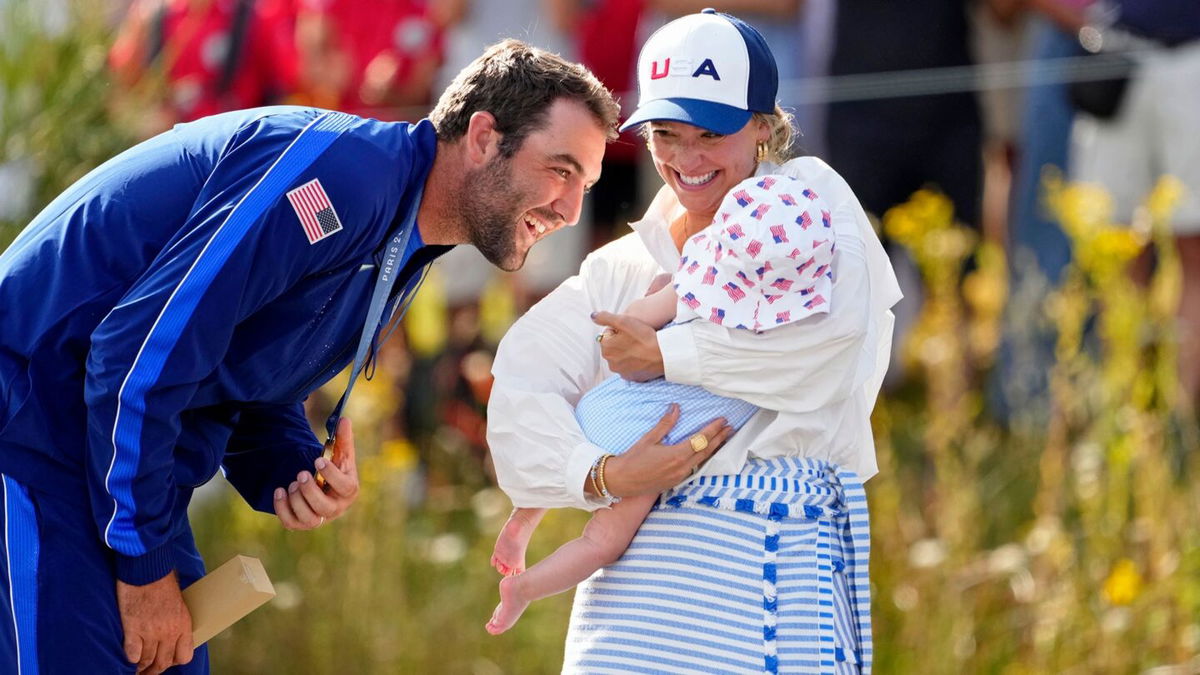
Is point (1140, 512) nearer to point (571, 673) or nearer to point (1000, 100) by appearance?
point (1000, 100)

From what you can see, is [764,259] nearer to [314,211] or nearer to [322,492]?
[314,211]

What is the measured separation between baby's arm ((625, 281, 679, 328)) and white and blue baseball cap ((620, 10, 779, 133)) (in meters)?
0.30

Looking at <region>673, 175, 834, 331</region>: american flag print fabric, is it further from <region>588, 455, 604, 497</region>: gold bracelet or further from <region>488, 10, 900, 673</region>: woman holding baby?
<region>588, 455, 604, 497</region>: gold bracelet

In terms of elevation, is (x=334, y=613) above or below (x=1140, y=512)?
below

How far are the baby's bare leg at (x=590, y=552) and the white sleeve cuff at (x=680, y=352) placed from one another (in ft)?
0.79

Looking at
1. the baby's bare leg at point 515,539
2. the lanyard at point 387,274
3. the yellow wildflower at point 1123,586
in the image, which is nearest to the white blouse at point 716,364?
the baby's bare leg at point 515,539

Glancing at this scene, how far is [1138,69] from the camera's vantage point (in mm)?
5824

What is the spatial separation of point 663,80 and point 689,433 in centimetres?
63

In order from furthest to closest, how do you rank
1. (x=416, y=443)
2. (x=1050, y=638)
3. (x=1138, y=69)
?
(x=416, y=443) → (x=1138, y=69) → (x=1050, y=638)

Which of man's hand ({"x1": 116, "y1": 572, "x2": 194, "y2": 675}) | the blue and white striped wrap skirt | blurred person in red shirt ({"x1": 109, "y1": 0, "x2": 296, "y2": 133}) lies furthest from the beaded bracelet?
blurred person in red shirt ({"x1": 109, "y1": 0, "x2": 296, "y2": 133})

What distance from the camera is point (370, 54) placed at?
20.7ft

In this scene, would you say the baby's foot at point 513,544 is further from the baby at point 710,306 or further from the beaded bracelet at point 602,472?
the beaded bracelet at point 602,472

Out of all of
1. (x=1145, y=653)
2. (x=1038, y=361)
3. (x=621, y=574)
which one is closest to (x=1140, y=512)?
(x=1145, y=653)

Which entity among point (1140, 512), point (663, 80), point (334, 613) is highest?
point (663, 80)
